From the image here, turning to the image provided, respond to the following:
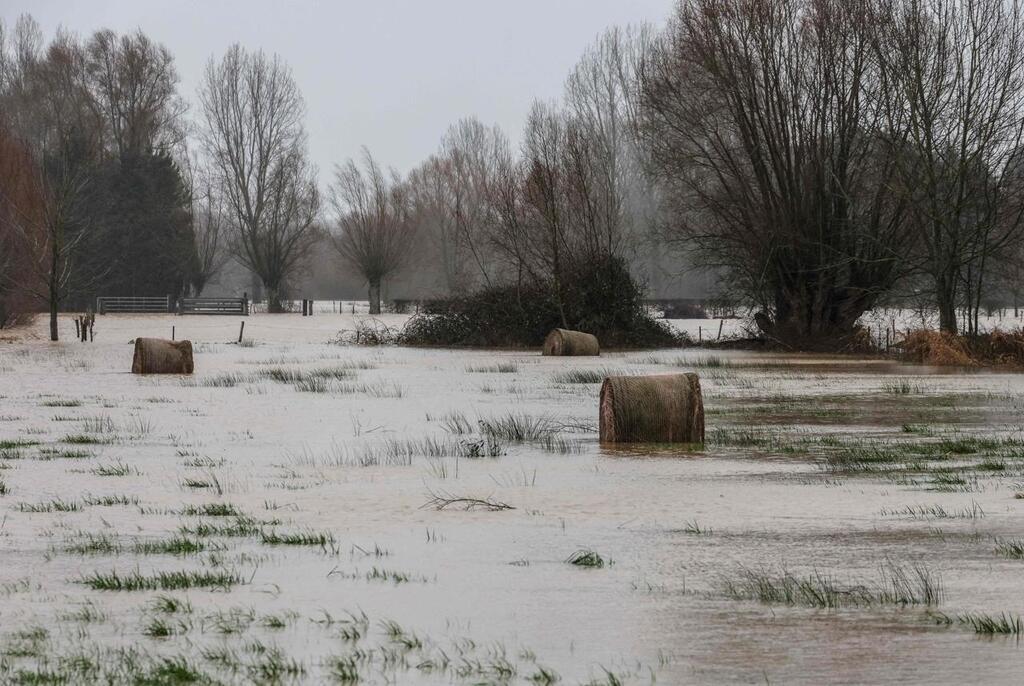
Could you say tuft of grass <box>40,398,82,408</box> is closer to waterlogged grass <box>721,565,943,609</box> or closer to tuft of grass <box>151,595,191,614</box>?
tuft of grass <box>151,595,191,614</box>

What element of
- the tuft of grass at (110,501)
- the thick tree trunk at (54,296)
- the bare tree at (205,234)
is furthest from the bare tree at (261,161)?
the tuft of grass at (110,501)

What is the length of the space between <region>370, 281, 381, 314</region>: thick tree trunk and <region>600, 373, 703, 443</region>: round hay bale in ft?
255

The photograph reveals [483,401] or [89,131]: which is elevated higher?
[89,131]

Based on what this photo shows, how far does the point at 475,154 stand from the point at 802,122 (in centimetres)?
6675

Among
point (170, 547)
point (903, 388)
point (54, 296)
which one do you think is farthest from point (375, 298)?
point (170, 547)

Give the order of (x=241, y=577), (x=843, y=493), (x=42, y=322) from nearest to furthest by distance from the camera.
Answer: (x=241, y=577) < (x=843, y=493) < (x=42, y=322)

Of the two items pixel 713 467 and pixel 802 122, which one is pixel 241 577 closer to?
pixel 713 467

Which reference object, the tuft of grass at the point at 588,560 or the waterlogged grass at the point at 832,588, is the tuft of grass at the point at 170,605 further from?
the waterlogged grass at the point at 832,588

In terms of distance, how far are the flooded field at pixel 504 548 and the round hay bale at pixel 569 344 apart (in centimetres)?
1744

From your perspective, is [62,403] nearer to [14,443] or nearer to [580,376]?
[14,443]

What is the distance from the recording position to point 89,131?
79.6 metres

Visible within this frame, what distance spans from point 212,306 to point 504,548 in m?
74.8

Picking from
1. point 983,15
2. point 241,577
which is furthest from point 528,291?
point 241,577

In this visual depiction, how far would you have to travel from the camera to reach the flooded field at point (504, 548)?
582 centimetres
